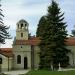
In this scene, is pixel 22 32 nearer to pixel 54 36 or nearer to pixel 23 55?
pixel 23 55

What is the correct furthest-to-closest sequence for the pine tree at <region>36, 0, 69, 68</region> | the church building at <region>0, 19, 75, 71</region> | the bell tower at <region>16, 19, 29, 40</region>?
the bell tower at <region>16, 19, 29, 40</region>
the church building at <region>0, 19, 75, 71</region>
the pine tree at <region>36, 0, 69, 68</region>

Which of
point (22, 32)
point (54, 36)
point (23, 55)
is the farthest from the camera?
point (22, 32)

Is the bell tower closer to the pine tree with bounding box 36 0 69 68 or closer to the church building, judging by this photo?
the church building

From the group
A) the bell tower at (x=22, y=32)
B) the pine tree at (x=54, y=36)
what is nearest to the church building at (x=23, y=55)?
the bell tower at (x=22, y=32)

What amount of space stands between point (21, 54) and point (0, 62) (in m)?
5.63

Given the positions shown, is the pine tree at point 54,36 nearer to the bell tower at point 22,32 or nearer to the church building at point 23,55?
the church building at point 23,55

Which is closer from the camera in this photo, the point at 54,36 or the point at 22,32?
the point at 54,36

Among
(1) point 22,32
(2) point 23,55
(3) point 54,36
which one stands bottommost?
(2) point 23,55

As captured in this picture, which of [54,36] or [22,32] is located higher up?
[22,32]

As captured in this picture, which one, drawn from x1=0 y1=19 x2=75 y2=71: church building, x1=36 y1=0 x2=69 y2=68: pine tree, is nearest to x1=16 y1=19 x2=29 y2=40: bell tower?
x1=0 y1=19 x2=75 y2=71: church building

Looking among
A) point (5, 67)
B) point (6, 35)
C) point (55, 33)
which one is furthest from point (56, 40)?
point (6, 35)

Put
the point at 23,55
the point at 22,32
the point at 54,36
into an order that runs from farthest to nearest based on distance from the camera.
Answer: the point at 22,32 → the point at 23,55 → the point at 54,36

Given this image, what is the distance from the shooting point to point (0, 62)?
244 ft

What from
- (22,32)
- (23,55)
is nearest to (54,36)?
(23,55)
